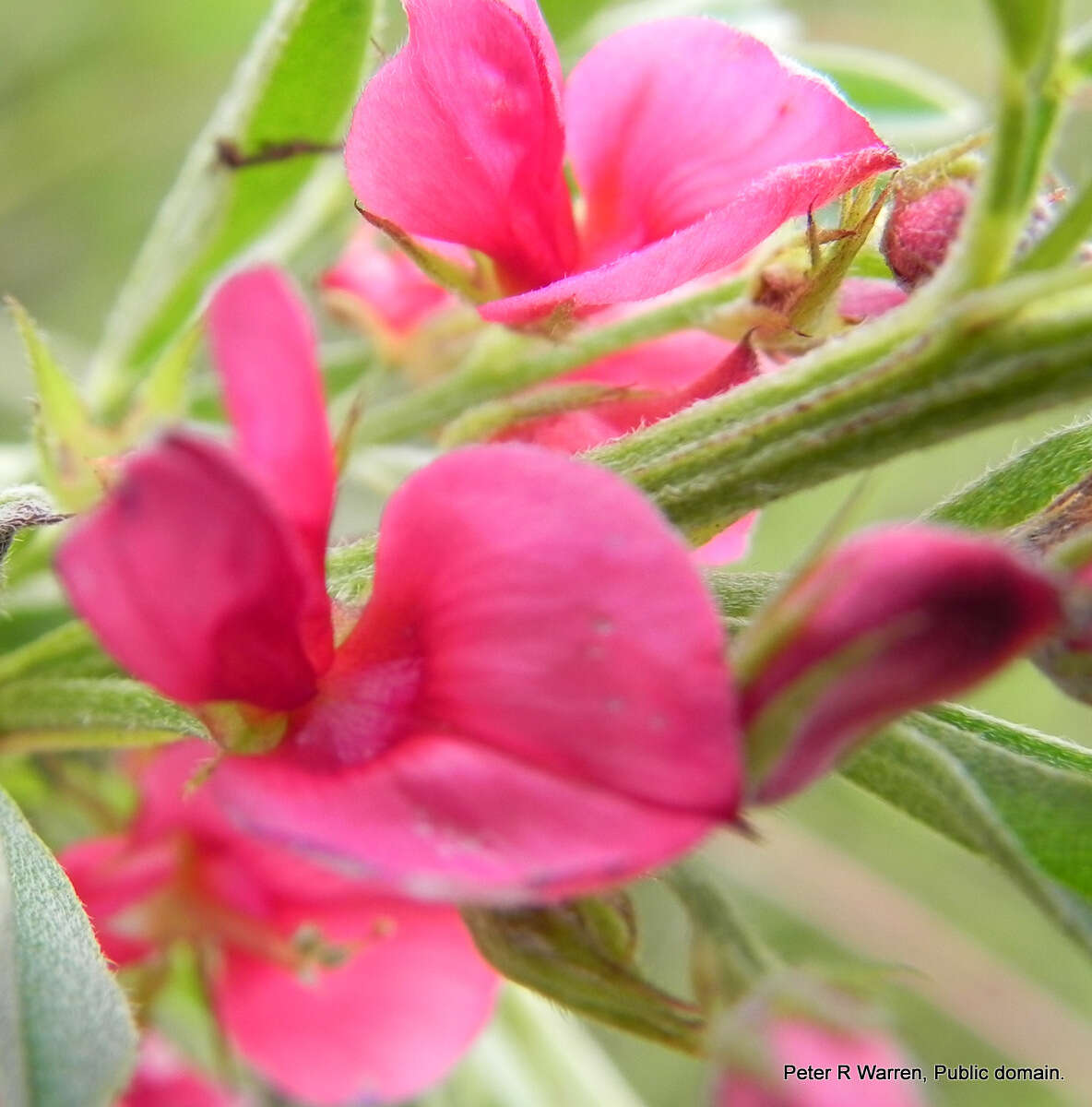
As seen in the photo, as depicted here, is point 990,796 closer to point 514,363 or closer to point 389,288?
point 514,363

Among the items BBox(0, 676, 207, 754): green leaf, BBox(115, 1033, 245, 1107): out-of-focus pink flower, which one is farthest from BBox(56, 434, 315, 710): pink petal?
BBox(115, 1033, 245, 1107): out-of-focus pink flower

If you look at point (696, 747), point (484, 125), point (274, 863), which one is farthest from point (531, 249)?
point (274, 863)

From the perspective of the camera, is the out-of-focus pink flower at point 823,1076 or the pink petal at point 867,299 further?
the pink petal at point 867,299

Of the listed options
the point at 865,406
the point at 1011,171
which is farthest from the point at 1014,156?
the point at 865,406

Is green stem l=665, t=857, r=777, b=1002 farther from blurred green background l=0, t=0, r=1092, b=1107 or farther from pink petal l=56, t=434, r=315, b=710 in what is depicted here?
blurred green background l=0, t=0, r=1092, b=1107

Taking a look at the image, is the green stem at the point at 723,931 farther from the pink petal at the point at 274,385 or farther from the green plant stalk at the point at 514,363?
the green plant stalk at the point at 514,363

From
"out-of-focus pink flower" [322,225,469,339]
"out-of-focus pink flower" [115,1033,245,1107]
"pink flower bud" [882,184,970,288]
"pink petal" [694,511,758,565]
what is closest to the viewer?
"pink flower bud" [882,184,970,288]

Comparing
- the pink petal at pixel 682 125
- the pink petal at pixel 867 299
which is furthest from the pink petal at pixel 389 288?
the pink petal at pixel 867 299
